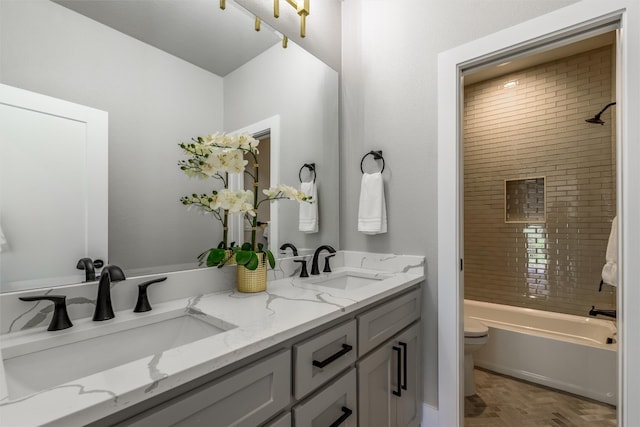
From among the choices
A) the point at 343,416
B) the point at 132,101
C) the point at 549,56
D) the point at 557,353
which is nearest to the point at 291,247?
the point at 343,416

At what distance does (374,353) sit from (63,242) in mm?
1106

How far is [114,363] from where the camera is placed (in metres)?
0.83

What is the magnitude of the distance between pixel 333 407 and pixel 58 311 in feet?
2.73

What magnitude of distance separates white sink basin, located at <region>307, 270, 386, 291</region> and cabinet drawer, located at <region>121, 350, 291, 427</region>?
0.80 metres

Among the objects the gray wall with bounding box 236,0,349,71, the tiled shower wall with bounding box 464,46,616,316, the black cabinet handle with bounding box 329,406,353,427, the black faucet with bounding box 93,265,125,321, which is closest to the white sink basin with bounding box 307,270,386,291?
the black cabinet handle with bounding box 329,406,353,427

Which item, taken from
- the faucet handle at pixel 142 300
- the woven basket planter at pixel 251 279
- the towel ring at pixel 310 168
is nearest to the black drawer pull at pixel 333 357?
the woven basket planter at pixel 251 279

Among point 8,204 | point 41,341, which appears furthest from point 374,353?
point 8,204

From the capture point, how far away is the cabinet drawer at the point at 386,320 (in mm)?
1134

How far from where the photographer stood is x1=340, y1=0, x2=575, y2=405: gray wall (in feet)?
5.04

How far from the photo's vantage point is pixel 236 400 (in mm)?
703

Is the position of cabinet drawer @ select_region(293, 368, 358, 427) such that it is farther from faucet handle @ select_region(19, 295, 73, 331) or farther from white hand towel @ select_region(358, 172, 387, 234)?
white hand towel @ select_region(358, 172, 387, 234)

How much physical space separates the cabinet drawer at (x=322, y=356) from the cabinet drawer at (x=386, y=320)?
0.06 meters

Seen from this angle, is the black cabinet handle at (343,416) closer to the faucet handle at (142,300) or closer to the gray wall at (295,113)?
the faucet handle at (142,300)

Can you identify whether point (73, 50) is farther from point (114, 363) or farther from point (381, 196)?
point (381, 196)
